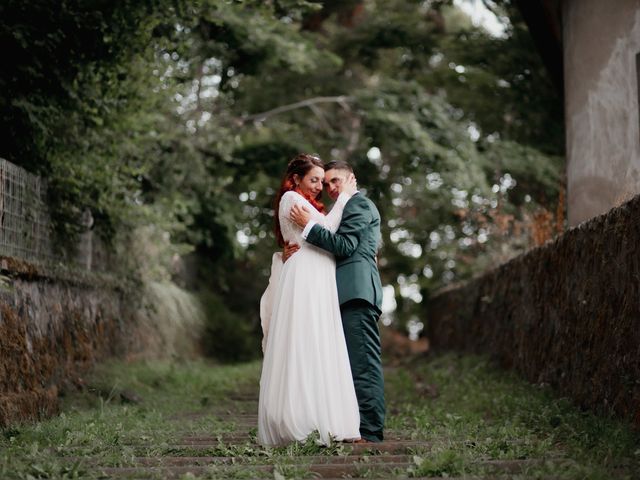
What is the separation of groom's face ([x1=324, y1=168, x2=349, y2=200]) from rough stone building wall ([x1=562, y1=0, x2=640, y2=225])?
3226mm

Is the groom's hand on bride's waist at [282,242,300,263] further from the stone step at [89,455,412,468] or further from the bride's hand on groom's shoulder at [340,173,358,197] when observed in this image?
the stone step at [89,455,412,468]

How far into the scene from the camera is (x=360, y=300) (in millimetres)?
6195

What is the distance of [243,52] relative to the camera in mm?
14641

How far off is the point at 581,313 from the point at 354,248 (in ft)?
7.95

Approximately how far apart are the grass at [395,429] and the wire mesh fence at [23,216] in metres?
1.50

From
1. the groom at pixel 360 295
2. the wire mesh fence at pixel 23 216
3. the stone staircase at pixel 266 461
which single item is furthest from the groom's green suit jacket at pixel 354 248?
the wire mesh fence at pixel 23 216

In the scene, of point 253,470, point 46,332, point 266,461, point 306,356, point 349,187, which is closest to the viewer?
point 253,470

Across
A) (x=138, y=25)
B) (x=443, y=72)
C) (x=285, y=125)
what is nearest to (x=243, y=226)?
(x=285, y=125)

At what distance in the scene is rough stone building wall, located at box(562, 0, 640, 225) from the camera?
28.8 ft

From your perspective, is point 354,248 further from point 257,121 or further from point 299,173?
point 257,121

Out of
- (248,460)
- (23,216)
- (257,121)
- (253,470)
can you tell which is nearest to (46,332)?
(23,216)

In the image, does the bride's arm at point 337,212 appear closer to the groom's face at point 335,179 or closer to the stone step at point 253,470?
the groom's face at point 335,179

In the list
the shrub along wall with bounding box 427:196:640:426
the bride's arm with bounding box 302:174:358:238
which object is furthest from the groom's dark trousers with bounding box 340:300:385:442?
the shrub along wall with bounding box 427:196:640:426

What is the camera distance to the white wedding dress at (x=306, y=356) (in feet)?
19.2
